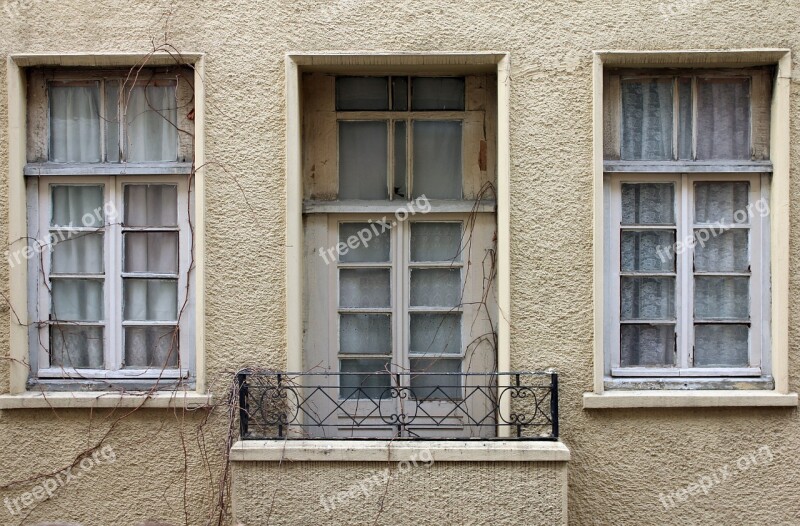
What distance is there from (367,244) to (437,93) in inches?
48.9

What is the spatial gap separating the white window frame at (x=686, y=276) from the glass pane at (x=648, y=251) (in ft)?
0.18

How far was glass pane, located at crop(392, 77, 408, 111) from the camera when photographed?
19.8 feet

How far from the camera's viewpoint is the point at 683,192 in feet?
19.0

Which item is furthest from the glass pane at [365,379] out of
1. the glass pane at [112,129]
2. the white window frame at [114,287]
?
the glass pane at [112,129]

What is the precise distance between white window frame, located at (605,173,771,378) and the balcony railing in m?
0.72

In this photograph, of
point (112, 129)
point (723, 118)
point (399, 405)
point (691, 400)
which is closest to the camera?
point (691, 400)

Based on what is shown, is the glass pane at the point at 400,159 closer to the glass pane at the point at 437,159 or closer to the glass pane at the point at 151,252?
the glass pane at the point at 437,159

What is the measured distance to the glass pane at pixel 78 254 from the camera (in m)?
5.89

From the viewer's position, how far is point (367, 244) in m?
6.07

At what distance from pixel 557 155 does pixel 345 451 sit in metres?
2.45

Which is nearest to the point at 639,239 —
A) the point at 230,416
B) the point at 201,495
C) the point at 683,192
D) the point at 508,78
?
the point at 683,192

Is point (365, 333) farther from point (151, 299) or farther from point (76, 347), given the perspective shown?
point (76, 347)

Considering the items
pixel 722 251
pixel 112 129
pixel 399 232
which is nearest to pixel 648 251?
pixel 722 251

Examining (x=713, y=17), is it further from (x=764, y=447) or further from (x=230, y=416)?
(x=230, y=416)
